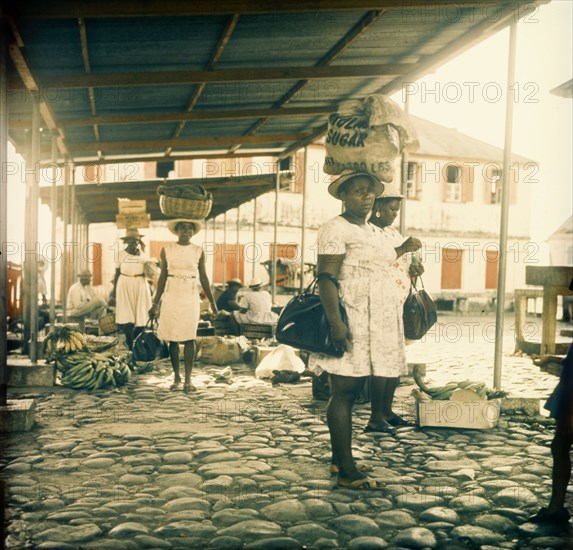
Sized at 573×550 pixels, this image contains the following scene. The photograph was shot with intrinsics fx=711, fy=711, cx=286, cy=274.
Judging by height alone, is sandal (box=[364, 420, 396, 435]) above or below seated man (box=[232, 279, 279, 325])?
below

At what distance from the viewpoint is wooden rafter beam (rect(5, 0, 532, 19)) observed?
17.0ft

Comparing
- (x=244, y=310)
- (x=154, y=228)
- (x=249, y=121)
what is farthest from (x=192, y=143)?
(x=154, y=228)

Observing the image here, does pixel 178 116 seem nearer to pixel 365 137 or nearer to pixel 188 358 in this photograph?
pixel 188 358

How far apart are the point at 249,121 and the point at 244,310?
3001 mm

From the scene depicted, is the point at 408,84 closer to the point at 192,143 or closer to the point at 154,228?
the point at 192,143

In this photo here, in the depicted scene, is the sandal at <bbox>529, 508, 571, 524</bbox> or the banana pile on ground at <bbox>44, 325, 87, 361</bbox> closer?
the sandal at <bbox>529, 508, 571, 524</bbox>

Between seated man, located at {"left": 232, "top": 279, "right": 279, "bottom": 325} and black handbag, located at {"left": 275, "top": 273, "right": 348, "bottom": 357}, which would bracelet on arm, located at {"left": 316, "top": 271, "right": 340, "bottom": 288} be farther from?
seated man, located at {"left": 232, "top": 279, "right": 279, "bottom": 325}

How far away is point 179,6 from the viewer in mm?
5457

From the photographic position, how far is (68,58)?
7012mm

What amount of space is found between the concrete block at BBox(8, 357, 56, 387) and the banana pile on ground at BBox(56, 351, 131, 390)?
0.21 meters

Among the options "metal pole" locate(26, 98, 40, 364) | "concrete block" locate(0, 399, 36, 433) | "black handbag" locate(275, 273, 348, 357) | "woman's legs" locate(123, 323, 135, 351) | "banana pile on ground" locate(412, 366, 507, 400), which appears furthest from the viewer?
"woman's legs" locate(123, 323, 135, 351)

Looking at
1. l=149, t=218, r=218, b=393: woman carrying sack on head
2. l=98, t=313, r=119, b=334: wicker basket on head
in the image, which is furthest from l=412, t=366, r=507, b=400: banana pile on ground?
l=98, t=313, r=119, b=334: wicker basket on head

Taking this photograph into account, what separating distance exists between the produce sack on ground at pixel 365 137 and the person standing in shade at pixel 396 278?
1.72ft

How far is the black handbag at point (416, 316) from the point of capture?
6148mm
